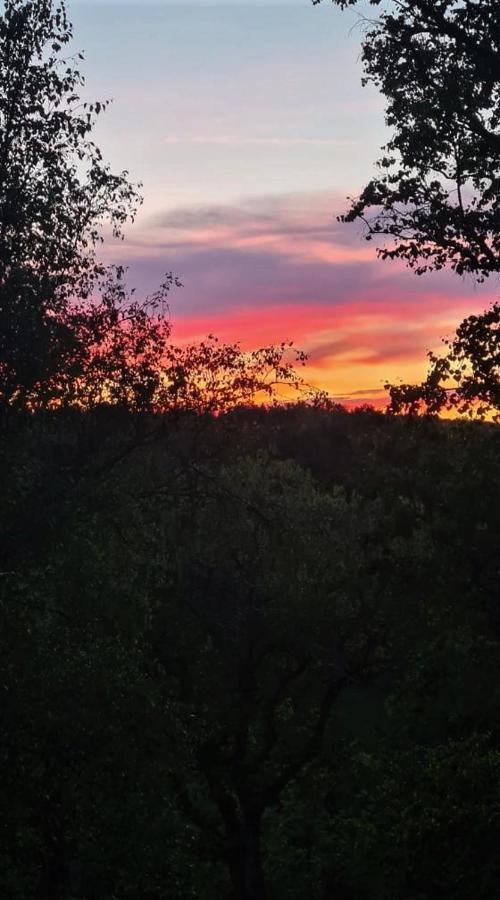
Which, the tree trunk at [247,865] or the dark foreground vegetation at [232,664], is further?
the tree trunk at [247,865]

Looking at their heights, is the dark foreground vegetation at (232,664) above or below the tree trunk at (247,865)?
above

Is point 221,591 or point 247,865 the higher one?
point 221,591

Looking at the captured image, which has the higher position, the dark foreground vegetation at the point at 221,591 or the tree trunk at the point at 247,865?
the dark foreground vegetation at the point at 221,591

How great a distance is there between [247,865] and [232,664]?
19.8 feet

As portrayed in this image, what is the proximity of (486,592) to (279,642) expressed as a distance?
277 inches

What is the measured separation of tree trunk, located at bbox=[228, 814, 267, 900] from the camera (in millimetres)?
29375

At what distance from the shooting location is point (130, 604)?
19.6 m

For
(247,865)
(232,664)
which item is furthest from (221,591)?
(247,865)

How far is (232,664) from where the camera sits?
31.3 meters

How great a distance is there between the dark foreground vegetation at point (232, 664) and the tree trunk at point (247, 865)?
0.24ft

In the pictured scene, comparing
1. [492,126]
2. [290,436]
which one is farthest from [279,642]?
[290,436]

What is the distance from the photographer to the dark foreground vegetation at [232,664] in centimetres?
1547

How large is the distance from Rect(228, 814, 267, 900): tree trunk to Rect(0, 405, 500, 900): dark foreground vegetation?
2.9 inches

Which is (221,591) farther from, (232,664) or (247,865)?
(247,865)
